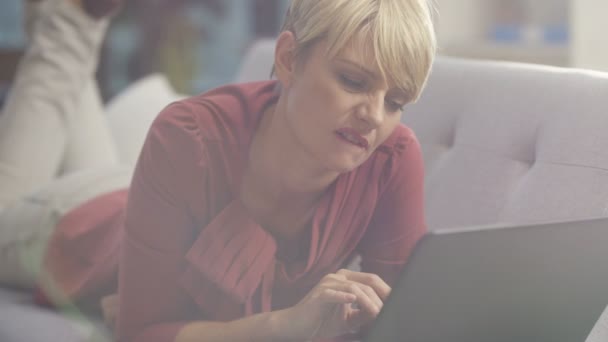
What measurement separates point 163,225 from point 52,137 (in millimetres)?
635

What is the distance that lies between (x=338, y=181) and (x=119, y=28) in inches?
100

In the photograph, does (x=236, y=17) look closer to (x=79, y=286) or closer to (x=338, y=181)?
(x=79, y=286)

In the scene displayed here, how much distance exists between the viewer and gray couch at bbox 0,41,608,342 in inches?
32.4

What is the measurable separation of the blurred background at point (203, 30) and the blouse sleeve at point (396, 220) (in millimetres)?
2034

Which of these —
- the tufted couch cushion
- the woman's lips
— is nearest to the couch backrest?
the tufted couch cushion

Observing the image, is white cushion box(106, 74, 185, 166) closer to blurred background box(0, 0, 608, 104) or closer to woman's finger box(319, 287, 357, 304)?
woman's finger box(319, 287, 357, 304)

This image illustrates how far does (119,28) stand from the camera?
3.12m

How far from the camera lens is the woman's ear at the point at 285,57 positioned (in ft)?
2.33

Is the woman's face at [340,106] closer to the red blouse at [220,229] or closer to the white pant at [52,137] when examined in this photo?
the red blouse at [220,229]

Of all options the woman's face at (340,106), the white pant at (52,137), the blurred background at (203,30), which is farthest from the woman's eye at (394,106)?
the blurred background at (203,30)

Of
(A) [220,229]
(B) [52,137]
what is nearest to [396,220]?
(A) [220,229]

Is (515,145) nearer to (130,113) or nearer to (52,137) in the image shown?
(130,113)

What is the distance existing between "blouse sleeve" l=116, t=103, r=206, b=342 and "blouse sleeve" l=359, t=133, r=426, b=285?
0.51 feet

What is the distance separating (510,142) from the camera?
2.85 ft
